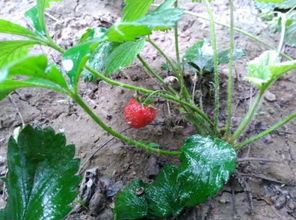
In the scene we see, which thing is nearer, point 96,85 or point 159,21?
point 159,21

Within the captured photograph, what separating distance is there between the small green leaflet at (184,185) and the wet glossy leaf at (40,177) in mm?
169

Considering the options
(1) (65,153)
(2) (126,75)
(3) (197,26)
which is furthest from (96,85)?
(3) (197,26)

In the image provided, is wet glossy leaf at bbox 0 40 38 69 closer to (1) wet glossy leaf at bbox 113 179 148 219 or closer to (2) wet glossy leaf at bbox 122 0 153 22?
(2) wet glossy leaf at bbox 122 0 153 22

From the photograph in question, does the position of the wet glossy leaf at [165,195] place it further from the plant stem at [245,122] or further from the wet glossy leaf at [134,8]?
the wet glossy leaf at [134,8]

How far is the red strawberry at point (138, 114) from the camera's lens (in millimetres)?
1116

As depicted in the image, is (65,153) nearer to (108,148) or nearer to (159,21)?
(108,148)

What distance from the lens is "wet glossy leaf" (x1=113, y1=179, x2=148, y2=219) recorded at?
95 centimetres

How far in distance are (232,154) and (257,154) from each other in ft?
0.89

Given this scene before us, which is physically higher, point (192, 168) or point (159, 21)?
point (159, 21)

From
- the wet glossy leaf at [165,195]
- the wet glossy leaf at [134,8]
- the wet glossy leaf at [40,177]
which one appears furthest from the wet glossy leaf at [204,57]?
the wet glossy leaf at [40,177]

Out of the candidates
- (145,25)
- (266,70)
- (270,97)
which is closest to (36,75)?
(145,25)

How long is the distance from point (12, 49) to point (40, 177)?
0.35 meters

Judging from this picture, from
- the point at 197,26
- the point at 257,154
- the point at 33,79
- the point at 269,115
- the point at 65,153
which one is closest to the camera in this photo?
the point at 33,79

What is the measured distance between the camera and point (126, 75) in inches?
56.2
